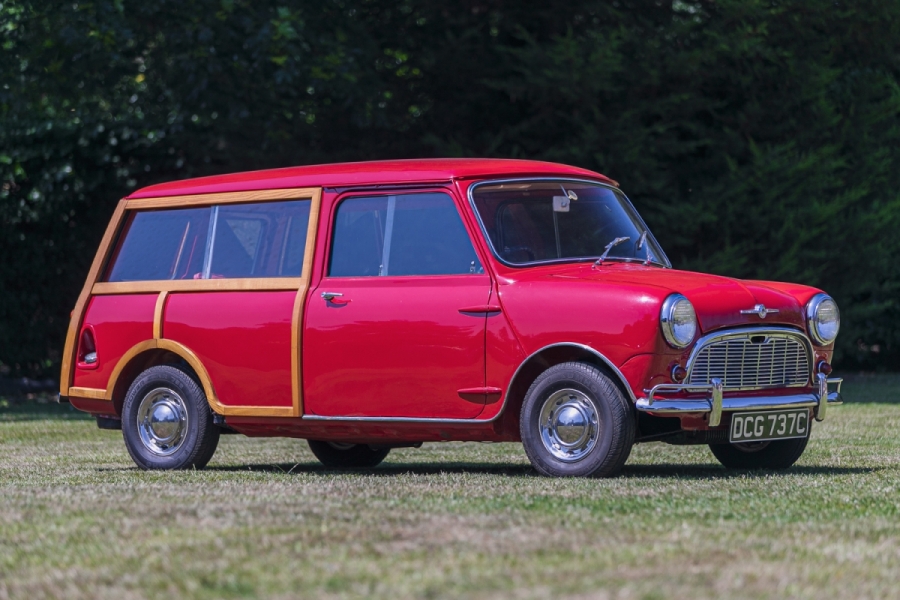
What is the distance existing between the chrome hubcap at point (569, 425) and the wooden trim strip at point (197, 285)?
6.06 feet

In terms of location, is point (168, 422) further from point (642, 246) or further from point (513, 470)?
point (642, 246)

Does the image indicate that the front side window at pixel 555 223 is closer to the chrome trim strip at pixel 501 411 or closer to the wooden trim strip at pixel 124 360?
the chrome trim strip at pixel 501 411

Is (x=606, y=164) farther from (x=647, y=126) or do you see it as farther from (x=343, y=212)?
(x=343, y=212)

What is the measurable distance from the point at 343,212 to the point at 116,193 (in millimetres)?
9887

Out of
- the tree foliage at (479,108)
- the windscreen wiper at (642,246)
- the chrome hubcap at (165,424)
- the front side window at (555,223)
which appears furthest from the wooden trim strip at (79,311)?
the tree foliage at (479,108)

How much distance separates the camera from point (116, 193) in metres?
18.5

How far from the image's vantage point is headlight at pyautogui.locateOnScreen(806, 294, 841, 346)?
8.79 metres

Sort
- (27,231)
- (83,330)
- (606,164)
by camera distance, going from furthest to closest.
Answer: (27,231) → (606,164) → (83,330)

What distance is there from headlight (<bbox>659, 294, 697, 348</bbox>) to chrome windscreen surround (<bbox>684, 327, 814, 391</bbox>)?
10 centimetres

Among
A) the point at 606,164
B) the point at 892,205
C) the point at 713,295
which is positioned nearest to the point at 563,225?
the point at 713,295

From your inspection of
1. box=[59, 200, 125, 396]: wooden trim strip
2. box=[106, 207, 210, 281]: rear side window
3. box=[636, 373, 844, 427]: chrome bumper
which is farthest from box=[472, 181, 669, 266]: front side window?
box=[59, 200, 125, 396]: wooden trim strip

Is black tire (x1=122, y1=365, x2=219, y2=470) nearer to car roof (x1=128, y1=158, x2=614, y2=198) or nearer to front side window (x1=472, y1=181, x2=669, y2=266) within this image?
car roof (x1=128, y1=158, x2=614, y2=198)

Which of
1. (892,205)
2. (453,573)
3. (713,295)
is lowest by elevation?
(453,573)

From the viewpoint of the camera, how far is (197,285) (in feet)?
31.7
